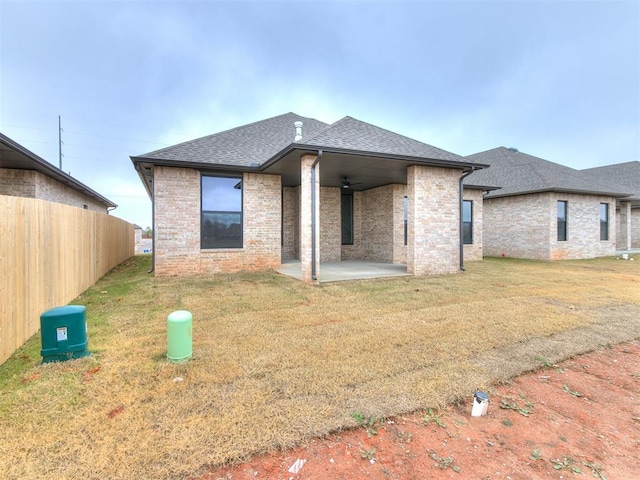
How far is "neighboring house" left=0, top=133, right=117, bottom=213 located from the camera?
777 cm

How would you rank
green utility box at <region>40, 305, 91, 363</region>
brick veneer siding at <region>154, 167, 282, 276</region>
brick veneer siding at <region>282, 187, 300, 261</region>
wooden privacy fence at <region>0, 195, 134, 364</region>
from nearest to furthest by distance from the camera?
green utility box at <region>40, 305, 91, 363</region>, wooden privacy fence at <region>0, 195, 134, 364</region>, brick veneer siding at <region>154, 167, 282, 276</region>, brick veneer siding at <region>282, 187, 300, 261</region>

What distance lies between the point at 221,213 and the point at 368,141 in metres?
5.18

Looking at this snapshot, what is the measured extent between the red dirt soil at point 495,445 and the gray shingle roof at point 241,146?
8799mm

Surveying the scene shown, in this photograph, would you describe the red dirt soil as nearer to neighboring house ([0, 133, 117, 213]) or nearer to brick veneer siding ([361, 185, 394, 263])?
neighboring house ([0, 133, 117, 213])

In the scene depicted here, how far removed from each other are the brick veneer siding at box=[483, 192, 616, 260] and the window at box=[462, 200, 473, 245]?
385 cm

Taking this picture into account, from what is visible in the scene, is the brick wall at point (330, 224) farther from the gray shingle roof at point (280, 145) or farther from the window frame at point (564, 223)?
the window frame at point (564, 223)

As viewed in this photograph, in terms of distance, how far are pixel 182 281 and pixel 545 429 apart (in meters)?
8.35

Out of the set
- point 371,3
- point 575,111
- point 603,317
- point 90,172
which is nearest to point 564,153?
point 575,111

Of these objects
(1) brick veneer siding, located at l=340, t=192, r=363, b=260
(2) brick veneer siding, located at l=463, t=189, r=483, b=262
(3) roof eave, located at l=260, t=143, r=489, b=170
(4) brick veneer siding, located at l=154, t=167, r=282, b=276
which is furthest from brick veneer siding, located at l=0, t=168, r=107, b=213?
(2) brick veneer siding, located at l=463, t=189, r=483, b=262

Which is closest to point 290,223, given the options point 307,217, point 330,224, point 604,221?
point 330,224

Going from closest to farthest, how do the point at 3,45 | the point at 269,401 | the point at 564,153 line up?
the point at 269,401 < the point at 3,45 < the point at 564,153

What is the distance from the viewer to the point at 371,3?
11.3 metres

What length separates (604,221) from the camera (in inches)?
674

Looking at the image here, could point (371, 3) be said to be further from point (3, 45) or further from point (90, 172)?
point (90, 172)
